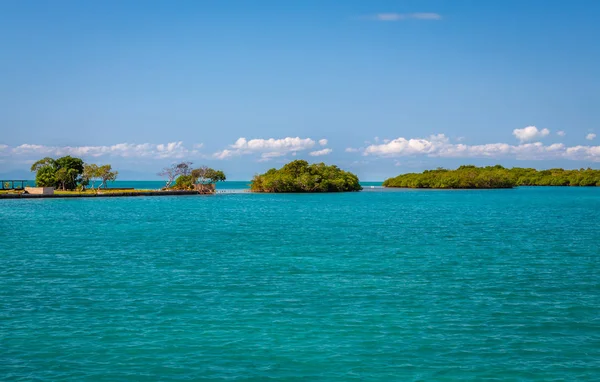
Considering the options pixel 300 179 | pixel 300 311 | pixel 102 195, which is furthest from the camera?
pixel 300 179

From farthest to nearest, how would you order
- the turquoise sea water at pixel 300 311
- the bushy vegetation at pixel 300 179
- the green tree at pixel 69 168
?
1. the bushy vegetation at pixel 300 179
2. the green tree at pixel 69 168
3. the turquoise sea water at pixel 300 311

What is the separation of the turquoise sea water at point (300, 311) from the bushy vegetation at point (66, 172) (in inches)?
3753

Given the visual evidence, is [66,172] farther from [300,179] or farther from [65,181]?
[300,179]

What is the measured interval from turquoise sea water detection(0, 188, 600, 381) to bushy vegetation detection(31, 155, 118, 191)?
95.3 metres

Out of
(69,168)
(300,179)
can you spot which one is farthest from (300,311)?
(300,179)

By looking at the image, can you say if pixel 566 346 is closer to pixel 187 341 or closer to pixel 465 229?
pixel 187 341

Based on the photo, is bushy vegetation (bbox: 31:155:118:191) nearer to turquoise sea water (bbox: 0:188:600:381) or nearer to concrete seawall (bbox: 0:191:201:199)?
concrete seawall (bbox: 0:191:201:199)

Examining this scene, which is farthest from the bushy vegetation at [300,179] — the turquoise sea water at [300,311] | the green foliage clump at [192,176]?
the turquoise sea water at [300,311]

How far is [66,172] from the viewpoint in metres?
134

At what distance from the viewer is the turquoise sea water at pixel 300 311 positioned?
1614cm

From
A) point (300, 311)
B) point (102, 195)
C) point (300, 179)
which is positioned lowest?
point (300, 311)

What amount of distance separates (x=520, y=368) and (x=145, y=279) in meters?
18.7

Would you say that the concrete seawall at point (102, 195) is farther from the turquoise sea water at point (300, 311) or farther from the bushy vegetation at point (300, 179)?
the turquoise sea water at point (300, 311)

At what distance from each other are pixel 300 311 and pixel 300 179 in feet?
490
